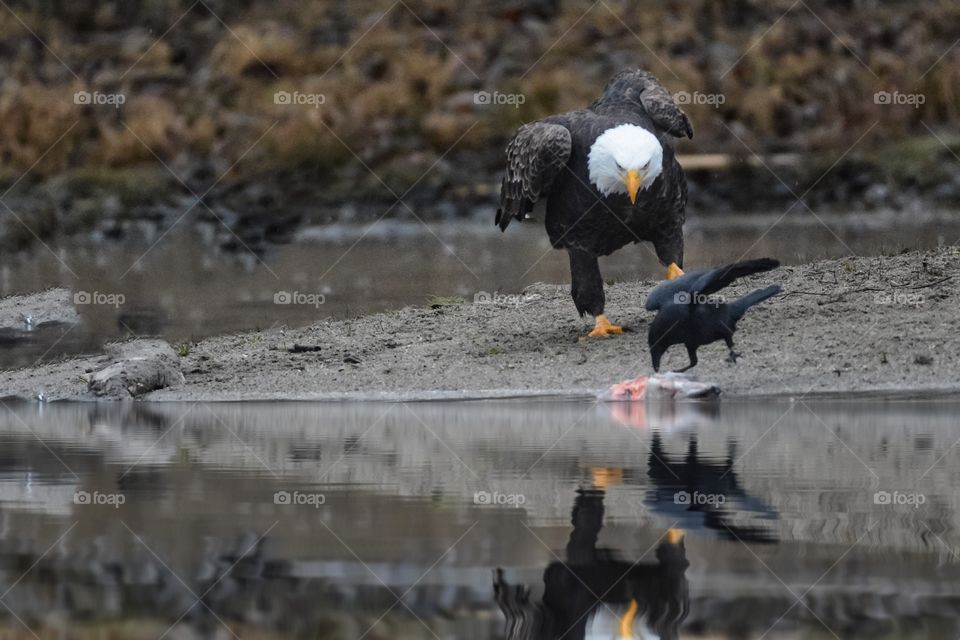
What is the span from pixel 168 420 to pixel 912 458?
426 cm

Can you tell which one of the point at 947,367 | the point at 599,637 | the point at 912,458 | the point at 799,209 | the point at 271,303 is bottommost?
the point at 599,637

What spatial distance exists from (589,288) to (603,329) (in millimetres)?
299

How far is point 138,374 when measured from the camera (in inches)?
392

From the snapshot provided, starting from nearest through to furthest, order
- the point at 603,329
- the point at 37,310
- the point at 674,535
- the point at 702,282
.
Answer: the point at 674,535 → the point at 702,282 → the point at 603,329 → the point at 37,310

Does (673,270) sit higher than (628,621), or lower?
higher

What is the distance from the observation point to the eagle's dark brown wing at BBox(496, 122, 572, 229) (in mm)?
→ 9836

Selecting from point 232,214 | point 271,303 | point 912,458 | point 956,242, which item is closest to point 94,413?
point 271,303

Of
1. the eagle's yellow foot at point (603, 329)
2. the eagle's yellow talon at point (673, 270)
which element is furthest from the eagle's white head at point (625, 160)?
the eagle's yellow foot at point (603, 329)

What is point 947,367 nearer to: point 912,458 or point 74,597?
point 912,458

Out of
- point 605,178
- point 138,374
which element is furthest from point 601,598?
point 138,374

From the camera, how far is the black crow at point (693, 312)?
8531mm

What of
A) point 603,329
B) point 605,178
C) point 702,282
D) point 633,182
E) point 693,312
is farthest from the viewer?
point 603,329

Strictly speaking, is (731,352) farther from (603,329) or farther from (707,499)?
(707,499)

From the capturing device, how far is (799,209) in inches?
643
